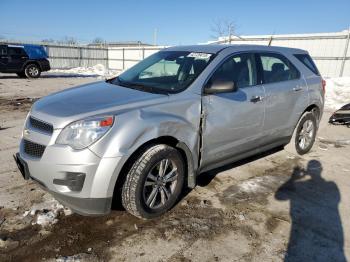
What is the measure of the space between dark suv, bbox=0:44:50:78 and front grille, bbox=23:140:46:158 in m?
16.6

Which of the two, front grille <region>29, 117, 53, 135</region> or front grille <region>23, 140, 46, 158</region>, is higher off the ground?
front grille <region>29, 117, 53, 135</region>

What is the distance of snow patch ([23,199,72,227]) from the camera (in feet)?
10.7

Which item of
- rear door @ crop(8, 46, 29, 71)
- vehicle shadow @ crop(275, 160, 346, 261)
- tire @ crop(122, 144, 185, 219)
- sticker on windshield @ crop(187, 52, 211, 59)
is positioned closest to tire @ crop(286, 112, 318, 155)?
vehicle shadow @ crop(275, 160, 346, 261)

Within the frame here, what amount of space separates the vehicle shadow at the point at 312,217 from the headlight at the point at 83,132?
1963 millimetres

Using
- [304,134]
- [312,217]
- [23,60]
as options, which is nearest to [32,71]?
[23,60]

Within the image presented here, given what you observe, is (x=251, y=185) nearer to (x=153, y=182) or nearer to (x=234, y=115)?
(x=234, y=115)

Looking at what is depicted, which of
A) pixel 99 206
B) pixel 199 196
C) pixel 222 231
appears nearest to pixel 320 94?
pixel 199 196

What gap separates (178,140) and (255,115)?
1335mm

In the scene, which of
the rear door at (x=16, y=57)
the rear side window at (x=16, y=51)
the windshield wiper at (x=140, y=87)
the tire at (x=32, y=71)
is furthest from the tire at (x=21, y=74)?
the windshield wiper at (x=140, y=87)

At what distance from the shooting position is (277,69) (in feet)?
15.9

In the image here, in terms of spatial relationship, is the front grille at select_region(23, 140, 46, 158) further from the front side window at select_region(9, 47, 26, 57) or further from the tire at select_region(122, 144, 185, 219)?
the front side window at select_region(9, 47, 26, 57)

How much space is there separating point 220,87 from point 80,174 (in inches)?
67.1

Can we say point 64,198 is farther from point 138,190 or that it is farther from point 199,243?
point 199,243

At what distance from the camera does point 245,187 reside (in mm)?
4285
